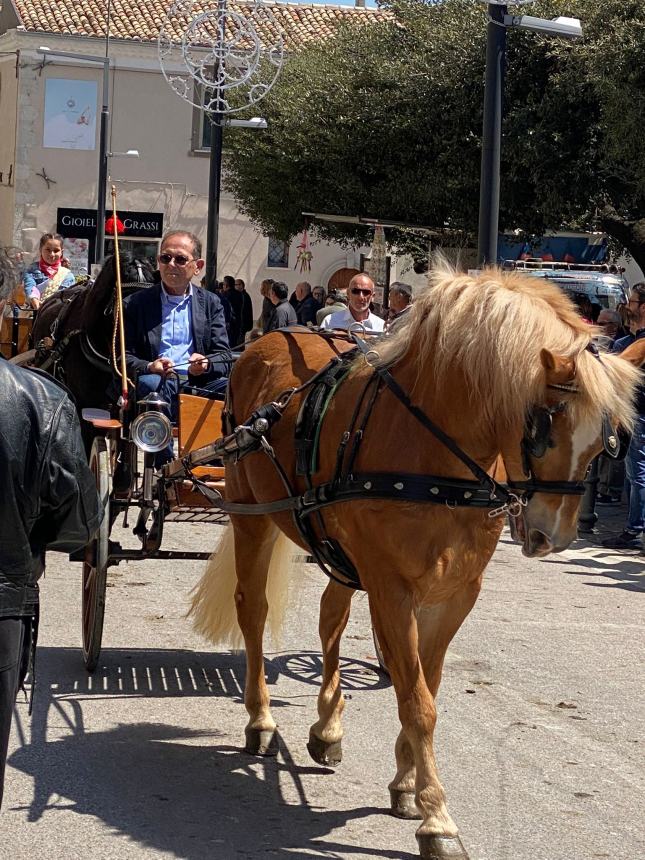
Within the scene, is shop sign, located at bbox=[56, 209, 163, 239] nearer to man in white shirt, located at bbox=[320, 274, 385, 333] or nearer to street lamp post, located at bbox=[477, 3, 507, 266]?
street lamp post, located at bbox=[477, 3, 507, 266]

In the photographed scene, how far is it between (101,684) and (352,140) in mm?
18937

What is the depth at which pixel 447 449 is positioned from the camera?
4293mm

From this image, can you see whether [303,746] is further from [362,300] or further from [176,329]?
[362,300]

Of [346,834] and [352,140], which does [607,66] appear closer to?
[352,140]

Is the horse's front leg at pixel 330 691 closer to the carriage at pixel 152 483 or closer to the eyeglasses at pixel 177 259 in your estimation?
the carriage at pixel 152 483

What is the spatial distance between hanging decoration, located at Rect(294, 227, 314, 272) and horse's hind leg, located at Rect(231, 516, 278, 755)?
109ft

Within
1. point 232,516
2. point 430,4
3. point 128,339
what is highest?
point 430,4

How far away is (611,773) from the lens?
518 cm

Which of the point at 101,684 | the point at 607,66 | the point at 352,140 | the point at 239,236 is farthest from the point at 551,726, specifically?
the point at 239,236

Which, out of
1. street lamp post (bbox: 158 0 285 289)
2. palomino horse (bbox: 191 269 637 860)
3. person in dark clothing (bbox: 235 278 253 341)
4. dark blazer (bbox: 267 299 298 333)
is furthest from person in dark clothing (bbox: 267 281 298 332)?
palomino horse (bbox: 191 269 637 860)

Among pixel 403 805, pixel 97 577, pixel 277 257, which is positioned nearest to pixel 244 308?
pixel 277 257

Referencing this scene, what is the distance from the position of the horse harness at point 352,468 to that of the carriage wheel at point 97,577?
0.75m

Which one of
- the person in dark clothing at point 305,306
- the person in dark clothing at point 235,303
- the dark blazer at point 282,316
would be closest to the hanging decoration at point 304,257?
the person in dark clothing at point 235,303

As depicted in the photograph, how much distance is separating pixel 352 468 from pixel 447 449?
0.39 meters
